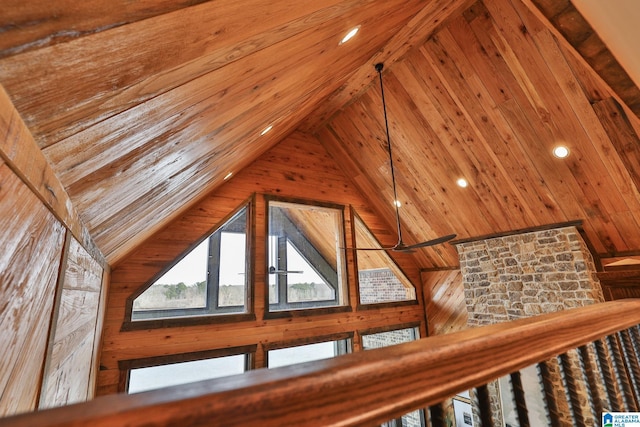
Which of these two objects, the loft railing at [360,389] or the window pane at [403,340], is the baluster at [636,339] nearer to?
the loft railing at [360,389]

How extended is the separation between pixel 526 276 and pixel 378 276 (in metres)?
3.90

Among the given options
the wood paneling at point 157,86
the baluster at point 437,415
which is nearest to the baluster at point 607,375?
the baluster at point 437,415

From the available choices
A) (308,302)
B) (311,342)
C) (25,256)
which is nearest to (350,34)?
(25,256)

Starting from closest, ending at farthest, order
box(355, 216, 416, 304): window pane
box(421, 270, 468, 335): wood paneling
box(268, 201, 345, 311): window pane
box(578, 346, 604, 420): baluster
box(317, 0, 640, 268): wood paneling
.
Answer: box(578, 346, 604, 420): baluster → box(317, 0, 640, 268): wood paneling → box(268, 201, 345, 311): window pane → box(421, 270, 468, 335): wood paneling → box(355, 216, 416, 304): window pane

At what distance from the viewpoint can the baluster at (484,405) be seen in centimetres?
72

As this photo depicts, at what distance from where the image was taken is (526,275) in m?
5.27

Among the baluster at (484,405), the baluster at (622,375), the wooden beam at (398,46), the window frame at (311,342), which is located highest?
the wooden beam at (398,46)

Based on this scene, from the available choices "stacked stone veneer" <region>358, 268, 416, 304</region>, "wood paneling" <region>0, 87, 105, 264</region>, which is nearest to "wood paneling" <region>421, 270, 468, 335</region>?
"stacked stone veneer" <region>358, 268, 416, 304</region>

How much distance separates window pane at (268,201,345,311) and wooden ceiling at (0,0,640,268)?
1.66 metres

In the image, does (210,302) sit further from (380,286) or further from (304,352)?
(380,286)

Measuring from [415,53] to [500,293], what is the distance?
14.3 feet

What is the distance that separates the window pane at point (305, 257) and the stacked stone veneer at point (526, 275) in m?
2.57

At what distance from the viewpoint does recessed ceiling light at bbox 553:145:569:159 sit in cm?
405

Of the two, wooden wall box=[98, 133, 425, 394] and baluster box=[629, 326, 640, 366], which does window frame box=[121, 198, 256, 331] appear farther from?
baluster box=[629, 326, 640, 366]
